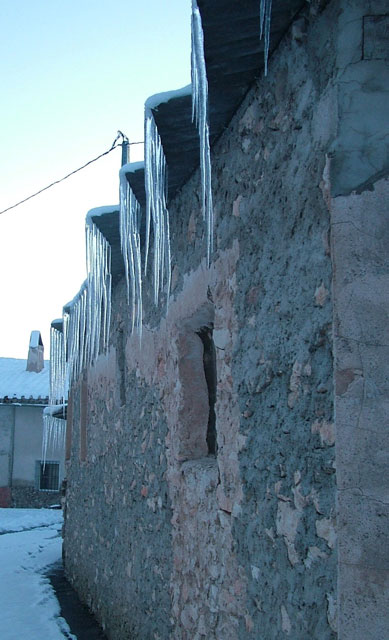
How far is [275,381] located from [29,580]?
577cm

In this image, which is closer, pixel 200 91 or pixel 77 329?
pixel 200 91

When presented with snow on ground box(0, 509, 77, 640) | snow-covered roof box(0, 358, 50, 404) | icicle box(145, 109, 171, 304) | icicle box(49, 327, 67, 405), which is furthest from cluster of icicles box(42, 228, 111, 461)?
snow-covered roof box(0, 358, 50, 404)

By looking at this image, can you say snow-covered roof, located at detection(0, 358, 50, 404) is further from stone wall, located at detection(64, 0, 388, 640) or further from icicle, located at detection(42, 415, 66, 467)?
stone wall, located at detection(64, 0, 388, 640)

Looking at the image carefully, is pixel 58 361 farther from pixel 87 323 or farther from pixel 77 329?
pixel 87 323

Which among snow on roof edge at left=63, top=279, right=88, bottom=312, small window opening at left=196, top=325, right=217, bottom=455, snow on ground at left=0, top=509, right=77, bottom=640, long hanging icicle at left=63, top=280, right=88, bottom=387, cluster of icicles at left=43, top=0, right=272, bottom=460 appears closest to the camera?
cluster of icicles at left=43, top=0, right=272, bottom=460

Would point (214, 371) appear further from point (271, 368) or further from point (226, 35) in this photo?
point (226, 35)

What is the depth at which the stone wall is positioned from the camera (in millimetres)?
1739

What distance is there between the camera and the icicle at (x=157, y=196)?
9.46 feet

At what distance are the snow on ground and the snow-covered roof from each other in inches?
152

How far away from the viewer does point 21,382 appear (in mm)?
18297

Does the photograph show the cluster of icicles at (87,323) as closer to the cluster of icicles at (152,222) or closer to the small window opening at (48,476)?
the cluster of icicles at (152,222)

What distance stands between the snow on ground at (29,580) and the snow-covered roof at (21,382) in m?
3.85

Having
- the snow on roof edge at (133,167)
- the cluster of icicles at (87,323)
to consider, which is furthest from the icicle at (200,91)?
the cluster of icicles at (87,323)

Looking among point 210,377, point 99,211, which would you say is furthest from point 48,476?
point 210,377
